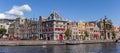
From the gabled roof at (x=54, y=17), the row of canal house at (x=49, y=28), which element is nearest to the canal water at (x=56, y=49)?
the row of canal house at (x=49, y=28)

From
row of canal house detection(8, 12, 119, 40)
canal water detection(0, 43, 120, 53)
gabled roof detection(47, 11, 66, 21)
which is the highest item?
gabled roof detection(47, 11, 66, 21)

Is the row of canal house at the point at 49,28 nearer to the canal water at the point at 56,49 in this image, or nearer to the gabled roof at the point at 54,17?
the gabled roof at the point at 54,17

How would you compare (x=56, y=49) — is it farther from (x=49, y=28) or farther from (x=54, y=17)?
(x=54, y=17)

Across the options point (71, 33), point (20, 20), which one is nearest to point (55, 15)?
point (71, 33)

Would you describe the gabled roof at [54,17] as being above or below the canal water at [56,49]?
Answer: above

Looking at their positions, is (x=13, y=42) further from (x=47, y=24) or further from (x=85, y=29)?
(x=85, y=29)

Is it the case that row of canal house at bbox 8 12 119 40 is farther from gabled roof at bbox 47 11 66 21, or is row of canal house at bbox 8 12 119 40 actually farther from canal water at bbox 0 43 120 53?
canal water at bbox 0 43 120 53

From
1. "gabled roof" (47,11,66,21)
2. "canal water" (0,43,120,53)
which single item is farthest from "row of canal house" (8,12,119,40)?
"canal water" (0,43,120,53)

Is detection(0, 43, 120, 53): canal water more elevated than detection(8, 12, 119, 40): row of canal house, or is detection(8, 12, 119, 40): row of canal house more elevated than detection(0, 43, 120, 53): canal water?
detection(8, 12, 119, 40): row of canal house

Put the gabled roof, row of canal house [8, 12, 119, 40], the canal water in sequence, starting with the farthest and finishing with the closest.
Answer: the gabled roof → row of canal house [8, 12, 119, 40] → the canal water

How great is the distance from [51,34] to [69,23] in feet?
68.0

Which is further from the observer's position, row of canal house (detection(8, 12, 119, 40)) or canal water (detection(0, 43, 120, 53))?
row of canal house (detection(8, 12, 119, 40))

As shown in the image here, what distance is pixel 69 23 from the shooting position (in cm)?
17712

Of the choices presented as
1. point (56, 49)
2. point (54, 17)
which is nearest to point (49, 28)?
point (54, 17)
